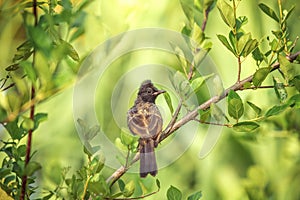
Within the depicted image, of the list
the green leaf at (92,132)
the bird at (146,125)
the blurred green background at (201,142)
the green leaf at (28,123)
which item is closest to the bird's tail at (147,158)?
the bird at (146,125)

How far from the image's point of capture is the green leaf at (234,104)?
57cm

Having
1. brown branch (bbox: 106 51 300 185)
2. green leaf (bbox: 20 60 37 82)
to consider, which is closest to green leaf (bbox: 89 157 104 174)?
brown branch (bbox: 106 51 300 185)

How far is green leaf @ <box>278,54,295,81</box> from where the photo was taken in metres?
0.57

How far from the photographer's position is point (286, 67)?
574 mm

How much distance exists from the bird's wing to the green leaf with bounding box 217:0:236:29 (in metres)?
0.17

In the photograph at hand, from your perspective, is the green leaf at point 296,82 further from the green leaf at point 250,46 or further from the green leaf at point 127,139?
the green leaf at point 127,139

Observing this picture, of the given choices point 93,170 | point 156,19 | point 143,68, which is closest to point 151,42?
point 143,68

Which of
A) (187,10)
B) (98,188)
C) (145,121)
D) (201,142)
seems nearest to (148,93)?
(145,121)

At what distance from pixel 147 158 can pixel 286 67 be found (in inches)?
7.8

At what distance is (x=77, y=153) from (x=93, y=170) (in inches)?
39.5

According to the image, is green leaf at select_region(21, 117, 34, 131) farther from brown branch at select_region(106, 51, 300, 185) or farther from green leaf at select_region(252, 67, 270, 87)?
green leaf at select_region(252, 67, 270, 87)

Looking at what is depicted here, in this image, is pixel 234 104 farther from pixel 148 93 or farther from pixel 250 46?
pixel 148 93

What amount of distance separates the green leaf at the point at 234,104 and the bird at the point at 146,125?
11 cm

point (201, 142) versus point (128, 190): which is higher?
point (201, 142)
